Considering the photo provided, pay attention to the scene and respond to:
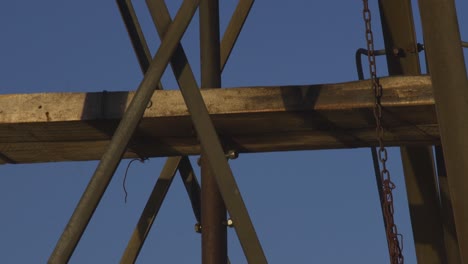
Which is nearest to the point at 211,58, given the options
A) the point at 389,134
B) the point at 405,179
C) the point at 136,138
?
the point at 136,138

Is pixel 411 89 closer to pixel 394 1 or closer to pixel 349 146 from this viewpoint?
pixel 349 146

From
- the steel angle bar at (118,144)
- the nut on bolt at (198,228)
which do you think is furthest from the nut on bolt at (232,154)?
the steel angle bar at (118,144)

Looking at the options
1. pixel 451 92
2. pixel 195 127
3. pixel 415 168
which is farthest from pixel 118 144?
pixel 415 168

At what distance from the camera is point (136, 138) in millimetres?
6883

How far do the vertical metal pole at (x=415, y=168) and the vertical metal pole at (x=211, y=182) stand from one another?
157 cm

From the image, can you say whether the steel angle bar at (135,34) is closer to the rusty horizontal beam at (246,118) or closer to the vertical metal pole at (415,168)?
the rusty horizontal beam at (246,118)

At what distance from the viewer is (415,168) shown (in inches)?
313

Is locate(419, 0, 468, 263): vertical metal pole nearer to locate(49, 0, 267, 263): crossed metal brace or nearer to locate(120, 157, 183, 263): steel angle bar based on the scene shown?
locate(49, 0, 267, 263): crossed metal brace

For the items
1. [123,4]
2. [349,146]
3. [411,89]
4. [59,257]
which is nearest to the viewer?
[59,257]

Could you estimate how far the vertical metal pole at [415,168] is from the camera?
788cm

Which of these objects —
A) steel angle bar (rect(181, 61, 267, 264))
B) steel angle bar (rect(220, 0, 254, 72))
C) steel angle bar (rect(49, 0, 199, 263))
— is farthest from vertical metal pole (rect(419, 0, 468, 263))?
steel angle bar (rect(220, 0, 254, 72))

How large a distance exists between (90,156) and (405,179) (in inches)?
97.4

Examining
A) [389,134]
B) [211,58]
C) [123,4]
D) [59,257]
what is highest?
[123,4]

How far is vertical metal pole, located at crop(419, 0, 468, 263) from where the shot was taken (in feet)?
16.3
